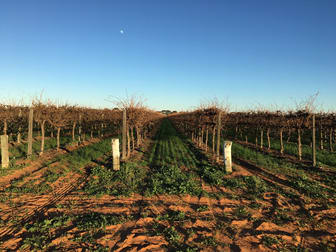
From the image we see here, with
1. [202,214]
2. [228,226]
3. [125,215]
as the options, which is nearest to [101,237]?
[125,215]

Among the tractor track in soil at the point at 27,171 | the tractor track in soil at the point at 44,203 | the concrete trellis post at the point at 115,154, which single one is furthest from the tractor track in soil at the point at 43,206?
the tractor track in soil at the point at 27,171

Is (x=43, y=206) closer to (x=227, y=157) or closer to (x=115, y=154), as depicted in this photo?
Result: (x=115, y=154)

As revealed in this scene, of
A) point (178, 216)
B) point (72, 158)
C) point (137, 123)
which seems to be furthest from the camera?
point (137, 123)

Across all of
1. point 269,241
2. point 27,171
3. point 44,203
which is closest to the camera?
point 269,241

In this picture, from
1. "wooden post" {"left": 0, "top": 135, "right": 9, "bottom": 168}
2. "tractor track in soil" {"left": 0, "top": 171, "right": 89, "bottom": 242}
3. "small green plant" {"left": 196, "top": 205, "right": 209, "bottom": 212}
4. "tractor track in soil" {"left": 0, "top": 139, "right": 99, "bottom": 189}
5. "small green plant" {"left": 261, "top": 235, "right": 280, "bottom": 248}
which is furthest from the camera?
"wooden post" {"left": 0, "top": 135, "right": 9, "bottom": 168}

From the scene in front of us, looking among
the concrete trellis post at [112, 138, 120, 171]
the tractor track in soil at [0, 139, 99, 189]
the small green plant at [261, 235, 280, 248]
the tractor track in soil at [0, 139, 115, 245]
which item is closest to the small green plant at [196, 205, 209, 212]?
the small green plant at [261, 235, 280, 248]

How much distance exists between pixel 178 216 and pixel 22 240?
3881mm

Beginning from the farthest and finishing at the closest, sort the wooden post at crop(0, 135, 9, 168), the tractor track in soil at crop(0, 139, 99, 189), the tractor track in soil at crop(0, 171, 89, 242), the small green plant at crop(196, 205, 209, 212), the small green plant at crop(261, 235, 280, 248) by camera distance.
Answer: the wooden post at crop(0, 135, 9, 168) → the tractor track in soil at crop(0, 139, 99, 189) → the small green plant at crop(196, 205, 209, 212) → the tractor track in soil at crop(0, 171, 89, 242) → the small green plant at crop(261, 235, 280, 248)

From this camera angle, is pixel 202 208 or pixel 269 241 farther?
pixel 202 208

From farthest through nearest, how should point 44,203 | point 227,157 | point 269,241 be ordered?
point 227,157 < point 44,203 < point 269,241

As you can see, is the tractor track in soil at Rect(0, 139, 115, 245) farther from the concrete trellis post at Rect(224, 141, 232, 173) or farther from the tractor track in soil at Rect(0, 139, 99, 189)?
the concrete trellis post at Rect(224, 141, 232, 173)

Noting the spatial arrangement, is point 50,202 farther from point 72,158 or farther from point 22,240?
point 72,158

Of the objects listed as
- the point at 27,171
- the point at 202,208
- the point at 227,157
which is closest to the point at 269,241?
the point at 202,208

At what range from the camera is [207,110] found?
1426cm
